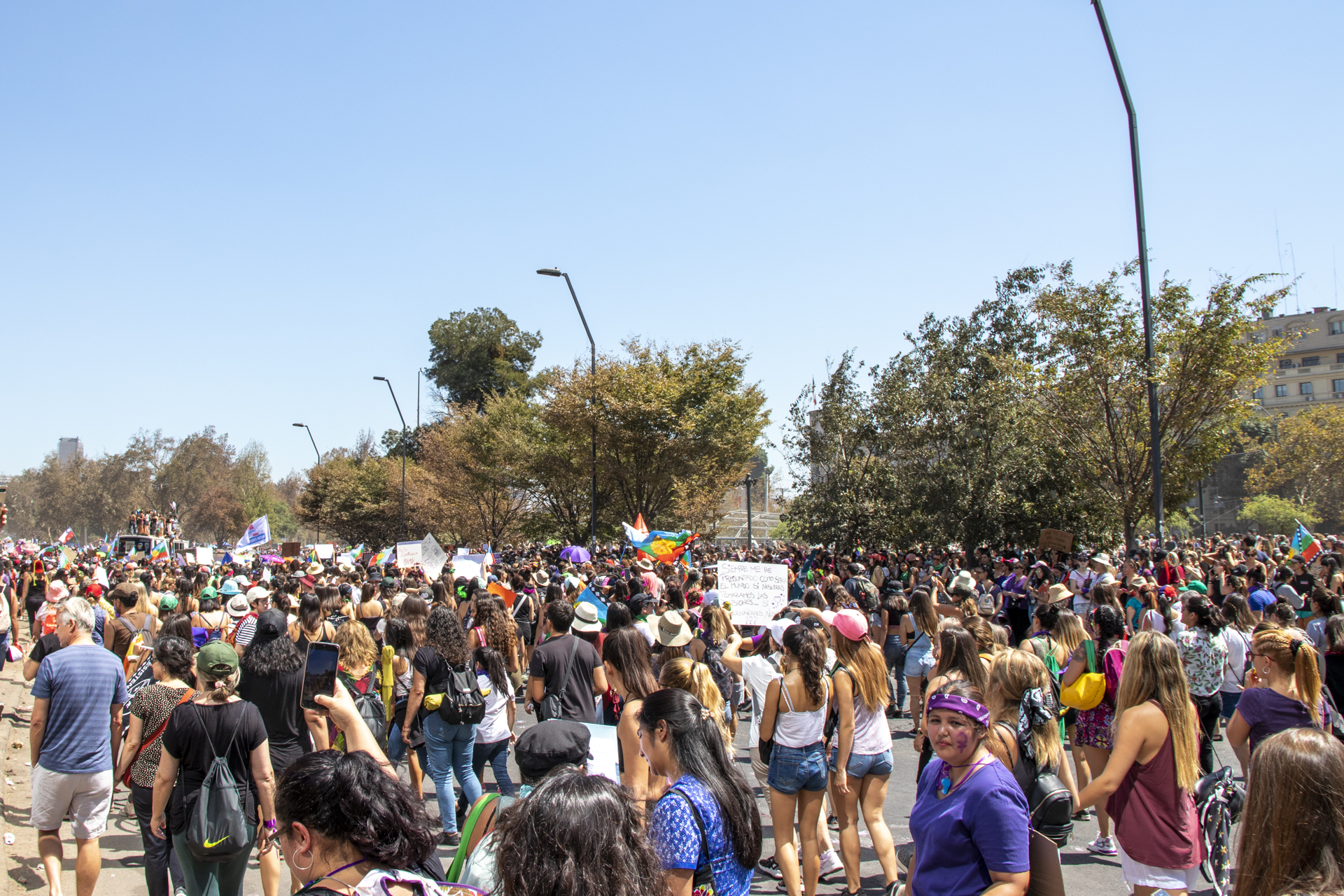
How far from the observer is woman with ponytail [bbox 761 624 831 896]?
5168mm

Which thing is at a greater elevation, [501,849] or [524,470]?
[524,470]

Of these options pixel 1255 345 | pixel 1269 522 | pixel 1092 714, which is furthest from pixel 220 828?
pixel 1269 522

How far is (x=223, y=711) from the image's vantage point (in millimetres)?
4613

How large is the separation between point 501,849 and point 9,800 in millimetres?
8513

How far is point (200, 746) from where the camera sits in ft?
14.9

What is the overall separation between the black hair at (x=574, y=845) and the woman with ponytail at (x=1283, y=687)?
14.5 ft

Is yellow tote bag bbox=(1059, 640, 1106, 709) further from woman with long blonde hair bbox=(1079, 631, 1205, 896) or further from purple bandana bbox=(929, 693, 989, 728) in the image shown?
purple bandana bbox=(929, 693, 989, 728)

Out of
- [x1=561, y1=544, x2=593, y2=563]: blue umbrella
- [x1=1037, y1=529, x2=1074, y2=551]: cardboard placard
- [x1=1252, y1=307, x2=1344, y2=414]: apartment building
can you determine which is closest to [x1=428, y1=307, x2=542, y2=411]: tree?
[x1=561, y1=544, x2=593, y2=563]: blue umbrella

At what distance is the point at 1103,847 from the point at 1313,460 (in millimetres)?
53535

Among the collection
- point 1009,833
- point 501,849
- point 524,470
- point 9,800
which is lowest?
point 9,800

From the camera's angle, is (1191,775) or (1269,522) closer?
(1191,775)

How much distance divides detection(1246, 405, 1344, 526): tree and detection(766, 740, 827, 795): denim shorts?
5455cm

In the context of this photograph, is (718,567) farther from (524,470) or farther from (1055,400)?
(524,470)

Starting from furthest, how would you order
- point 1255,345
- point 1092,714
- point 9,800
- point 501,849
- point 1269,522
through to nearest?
point 1269,522 → point 1255,345 → point 9,800 → point 1092,714 → point 501,849
